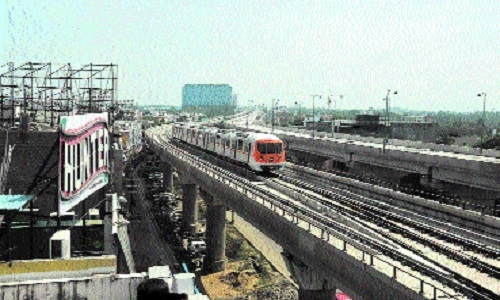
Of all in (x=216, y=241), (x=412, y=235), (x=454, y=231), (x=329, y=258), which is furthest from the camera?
(x=216, y=241)

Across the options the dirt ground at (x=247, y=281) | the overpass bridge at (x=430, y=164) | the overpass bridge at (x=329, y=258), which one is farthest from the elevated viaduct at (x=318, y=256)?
the overpass bridge at (x=430, y=164)

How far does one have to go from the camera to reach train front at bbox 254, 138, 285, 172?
172ft

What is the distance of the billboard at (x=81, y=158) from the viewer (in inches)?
927

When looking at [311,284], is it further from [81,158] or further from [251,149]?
[251,149]

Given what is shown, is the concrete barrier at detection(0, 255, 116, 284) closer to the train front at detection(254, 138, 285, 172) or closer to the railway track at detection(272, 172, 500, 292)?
the railway track at detection(272, 172, 500, 292)

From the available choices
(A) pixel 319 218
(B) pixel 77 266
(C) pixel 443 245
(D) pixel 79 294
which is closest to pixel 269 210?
(A) pixel 319 218

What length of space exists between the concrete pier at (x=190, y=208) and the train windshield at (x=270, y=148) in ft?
71.3

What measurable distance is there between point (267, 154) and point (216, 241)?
11.4 meters

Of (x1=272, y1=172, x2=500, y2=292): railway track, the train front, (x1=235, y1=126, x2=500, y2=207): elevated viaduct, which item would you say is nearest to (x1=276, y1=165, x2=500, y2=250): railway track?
(x1=272, y1=172, x2=500, y2=292): railway track

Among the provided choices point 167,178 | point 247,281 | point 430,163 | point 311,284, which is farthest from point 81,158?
point 167,178

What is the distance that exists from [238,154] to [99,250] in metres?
30.8

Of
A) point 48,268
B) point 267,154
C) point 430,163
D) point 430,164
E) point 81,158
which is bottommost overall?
point 48,268

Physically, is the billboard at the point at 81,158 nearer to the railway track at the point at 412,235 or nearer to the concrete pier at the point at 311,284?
the concrete pier at the point at 311,284

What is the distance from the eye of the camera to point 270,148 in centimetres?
5278
